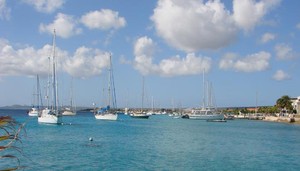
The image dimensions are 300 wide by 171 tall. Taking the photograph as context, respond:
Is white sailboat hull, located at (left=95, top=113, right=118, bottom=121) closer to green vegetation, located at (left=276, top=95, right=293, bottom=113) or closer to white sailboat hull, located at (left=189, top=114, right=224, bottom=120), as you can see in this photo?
white sailboat hull, located at (left=189, top=114, right=224, bottom=120)

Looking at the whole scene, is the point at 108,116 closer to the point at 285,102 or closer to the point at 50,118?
the point at 50,118

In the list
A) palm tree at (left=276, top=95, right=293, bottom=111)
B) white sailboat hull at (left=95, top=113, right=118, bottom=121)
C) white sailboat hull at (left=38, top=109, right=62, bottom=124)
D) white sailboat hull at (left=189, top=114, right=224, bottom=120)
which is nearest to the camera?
white sailboat hull at (left=38, top=109, right=62, bottom=124)

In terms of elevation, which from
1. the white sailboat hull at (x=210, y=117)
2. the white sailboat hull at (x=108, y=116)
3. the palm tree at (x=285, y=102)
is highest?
the palm tree at (x=285, y=102)

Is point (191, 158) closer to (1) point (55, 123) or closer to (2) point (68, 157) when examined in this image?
(2) point (68, 157)

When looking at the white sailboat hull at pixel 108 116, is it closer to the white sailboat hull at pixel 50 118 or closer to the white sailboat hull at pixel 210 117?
the white sailboat hull at pixel 50 118

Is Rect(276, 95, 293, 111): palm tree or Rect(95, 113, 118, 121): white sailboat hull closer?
Rect(95, 113, 118, 121): white sailboat hull

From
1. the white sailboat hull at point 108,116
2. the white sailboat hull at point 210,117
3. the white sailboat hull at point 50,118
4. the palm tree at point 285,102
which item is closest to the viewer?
the white sailboat hull at point 50,118

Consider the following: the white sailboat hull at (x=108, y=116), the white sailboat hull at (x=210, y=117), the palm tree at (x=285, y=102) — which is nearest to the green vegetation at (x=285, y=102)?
the palm tree at (x=285, y=102)

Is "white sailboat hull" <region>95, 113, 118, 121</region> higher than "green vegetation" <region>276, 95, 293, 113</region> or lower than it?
lower

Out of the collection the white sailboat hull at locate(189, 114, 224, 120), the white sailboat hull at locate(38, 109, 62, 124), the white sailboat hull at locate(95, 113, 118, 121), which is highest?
the white sailboat hull at locate(38, 109, 62, 124)

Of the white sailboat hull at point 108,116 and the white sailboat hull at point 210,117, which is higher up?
the white sailboat hull at point 108,116

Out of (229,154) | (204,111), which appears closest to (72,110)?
(204,111)

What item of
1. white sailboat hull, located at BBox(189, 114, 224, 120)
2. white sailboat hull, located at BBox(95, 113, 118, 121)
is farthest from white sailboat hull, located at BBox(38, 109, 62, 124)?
white sailboat hull, located at BBox(189, 114, 224, 120)

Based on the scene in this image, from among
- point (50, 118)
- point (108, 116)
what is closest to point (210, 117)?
point (108, 116)
